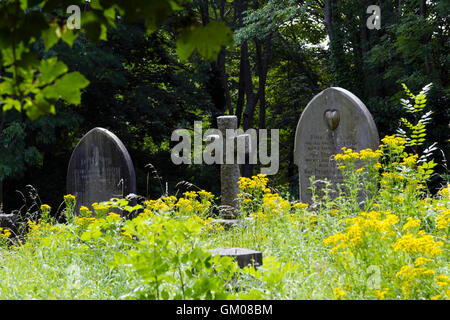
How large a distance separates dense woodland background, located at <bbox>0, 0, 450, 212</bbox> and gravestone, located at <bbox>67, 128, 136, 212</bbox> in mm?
3392

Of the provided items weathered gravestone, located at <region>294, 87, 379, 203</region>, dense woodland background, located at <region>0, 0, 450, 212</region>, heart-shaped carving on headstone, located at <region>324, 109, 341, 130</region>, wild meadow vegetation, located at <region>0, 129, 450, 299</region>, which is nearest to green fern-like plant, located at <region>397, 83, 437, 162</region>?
wild meadow vegetation, located at <region>0, 129, 450, 299</region>

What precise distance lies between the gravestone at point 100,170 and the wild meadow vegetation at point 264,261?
2.26 metres

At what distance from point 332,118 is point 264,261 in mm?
4742

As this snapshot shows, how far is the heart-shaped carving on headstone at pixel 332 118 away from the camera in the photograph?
24.2 ft

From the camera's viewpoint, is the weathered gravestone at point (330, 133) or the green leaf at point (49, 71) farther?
the weathered gravestone at point (330, 133)

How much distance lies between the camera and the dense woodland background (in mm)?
12461

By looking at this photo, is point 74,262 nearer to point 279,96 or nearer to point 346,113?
point 346,113

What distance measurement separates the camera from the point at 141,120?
591 inches

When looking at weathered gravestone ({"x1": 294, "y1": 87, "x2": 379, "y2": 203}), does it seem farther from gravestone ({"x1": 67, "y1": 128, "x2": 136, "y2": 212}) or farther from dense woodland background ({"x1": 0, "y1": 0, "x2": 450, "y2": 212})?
dense woodland background ({"x1": 0, "y1": 0, "x2": 450, "y2": 212})

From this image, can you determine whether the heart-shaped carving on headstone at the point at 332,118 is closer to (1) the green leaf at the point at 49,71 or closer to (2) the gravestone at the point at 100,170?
(2) the gravestone at the point at 100,170

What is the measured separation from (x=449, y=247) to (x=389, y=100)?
10814mm

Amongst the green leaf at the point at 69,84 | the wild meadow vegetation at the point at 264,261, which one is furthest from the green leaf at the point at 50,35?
the wild meadow vegetation at the point at 264,261
